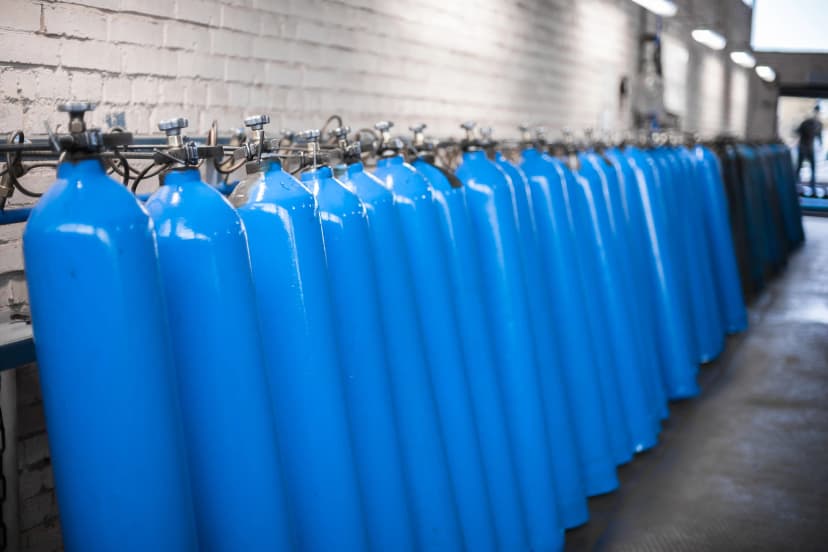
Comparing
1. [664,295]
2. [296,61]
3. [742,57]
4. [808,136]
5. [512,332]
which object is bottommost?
[664,295]

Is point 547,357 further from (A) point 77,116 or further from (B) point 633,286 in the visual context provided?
(A) point 77,116

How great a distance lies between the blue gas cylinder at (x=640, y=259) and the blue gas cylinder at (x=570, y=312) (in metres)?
0.53

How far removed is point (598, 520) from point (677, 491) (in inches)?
13.8

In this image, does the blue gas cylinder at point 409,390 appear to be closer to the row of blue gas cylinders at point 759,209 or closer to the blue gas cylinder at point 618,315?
the blue gas cylinder at point 618,315

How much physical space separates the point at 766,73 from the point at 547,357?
1391 cm

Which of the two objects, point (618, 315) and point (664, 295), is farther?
point (664, 295)

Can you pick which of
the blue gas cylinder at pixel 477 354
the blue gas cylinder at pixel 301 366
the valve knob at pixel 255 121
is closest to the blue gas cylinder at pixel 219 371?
the blue gas cylinder at pixel 301 366

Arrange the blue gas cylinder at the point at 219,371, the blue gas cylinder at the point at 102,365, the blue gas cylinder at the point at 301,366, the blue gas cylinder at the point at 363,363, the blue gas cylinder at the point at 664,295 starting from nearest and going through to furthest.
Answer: the blue gas cylinder at the point at 102,365
the blue gas cylinder at the point at 219,371
the blue gas cylinder at the point at 301,366
the blue gas cylinder at the point at 363,363
the blue gas cylinder at the point at 664,295

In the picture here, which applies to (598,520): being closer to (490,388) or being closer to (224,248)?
(490,388)

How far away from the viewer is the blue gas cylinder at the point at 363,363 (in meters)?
1.30

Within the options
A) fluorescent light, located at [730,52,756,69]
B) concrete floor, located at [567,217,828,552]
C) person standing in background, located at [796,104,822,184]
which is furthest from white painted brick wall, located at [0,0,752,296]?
person standing in background, located at [796,104,822,184]

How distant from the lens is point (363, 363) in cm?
132

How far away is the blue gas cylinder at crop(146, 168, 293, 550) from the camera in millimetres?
1000

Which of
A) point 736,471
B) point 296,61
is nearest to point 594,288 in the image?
point 736,471
